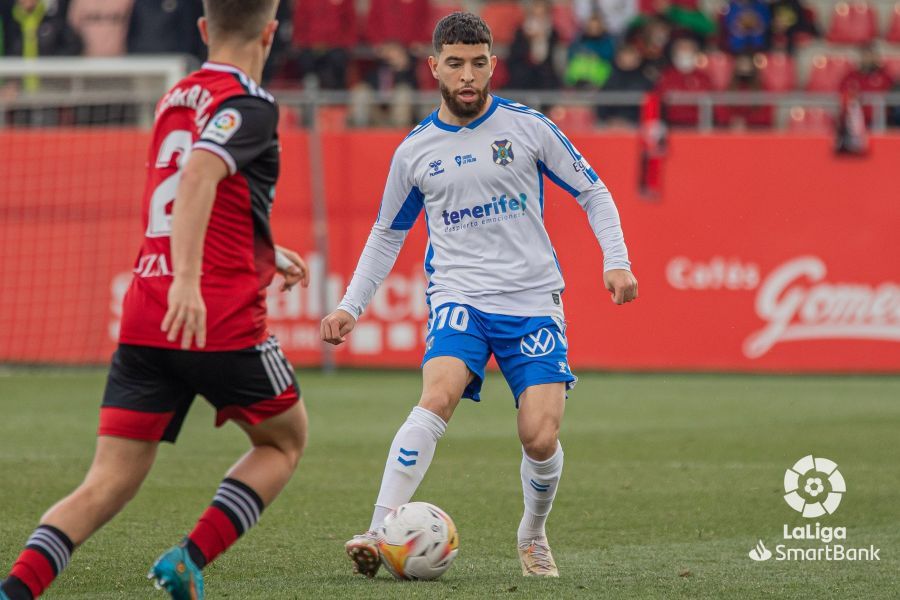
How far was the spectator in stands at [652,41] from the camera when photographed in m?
17.8

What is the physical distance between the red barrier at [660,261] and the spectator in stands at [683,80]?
4.59 feet

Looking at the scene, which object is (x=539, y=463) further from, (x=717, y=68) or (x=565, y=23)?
(x=565, y=23)

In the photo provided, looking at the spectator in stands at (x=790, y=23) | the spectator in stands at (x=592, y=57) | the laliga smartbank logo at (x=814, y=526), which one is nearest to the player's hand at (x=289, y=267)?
the laliga smartbank logo at (x=814, y=526)

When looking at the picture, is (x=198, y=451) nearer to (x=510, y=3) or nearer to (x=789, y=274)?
(x=789, y=274)

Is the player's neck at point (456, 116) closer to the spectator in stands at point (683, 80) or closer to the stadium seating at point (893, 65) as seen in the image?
the spectator in stands at point (683, 80)

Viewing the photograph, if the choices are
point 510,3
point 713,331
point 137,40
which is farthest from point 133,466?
point 510,3

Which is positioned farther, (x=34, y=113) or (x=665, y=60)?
(x=665, y=60)

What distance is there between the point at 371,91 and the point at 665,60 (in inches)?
140

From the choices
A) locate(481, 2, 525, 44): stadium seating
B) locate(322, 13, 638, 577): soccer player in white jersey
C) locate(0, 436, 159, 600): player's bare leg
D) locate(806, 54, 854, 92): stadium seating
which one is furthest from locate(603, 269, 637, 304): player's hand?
locate(481, 2, 525, 44): stadium seating

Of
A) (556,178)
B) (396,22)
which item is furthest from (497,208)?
(396,22)

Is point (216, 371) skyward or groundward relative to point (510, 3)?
groundward

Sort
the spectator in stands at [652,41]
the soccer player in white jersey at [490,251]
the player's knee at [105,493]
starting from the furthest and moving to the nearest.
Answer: the spectator in stands at [652,41] → the soccer player in white jersey at [490,251] → the player's knee at [105,493]

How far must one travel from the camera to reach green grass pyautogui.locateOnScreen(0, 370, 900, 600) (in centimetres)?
564

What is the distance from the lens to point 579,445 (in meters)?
10.1
